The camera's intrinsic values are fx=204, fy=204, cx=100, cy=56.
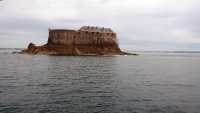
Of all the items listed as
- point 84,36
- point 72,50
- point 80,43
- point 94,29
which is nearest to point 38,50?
point 72,50

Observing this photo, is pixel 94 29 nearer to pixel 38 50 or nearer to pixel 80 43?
pixel 80 43

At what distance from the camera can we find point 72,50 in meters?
112

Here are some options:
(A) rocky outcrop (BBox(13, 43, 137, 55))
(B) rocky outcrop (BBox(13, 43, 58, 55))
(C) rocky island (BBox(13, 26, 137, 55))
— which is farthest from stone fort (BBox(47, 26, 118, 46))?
(B) rocky outcrop (BBox(13, 43, 58, 55))

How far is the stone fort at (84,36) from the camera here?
377 ft

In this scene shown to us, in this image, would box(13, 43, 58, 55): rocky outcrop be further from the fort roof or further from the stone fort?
the fort roof

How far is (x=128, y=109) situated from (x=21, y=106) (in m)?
6.92

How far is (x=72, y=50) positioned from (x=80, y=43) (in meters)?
9.71

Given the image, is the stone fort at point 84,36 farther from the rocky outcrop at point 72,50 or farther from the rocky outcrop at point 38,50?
the rocky outcrop at point 38,50

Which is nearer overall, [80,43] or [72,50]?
[72,50]

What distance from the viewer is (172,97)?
1683cm

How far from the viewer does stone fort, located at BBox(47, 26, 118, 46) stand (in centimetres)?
11500

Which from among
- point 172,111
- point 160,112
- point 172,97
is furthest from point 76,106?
point 172,97

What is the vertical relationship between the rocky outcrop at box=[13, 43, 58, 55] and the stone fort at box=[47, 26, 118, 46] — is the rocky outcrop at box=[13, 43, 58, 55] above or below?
below

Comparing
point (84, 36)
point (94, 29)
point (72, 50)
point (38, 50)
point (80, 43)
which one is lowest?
point (38, 50)
